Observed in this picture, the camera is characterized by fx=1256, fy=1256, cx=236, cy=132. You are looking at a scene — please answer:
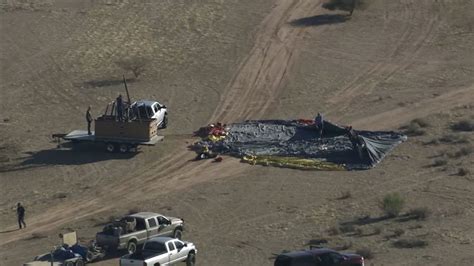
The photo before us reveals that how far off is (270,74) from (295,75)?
1.30 metres

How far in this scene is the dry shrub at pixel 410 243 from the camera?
3816 centimetres

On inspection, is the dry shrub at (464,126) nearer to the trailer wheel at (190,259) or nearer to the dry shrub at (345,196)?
the dry shrub at (345,196)

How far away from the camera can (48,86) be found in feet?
197

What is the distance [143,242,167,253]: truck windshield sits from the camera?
1433 inches

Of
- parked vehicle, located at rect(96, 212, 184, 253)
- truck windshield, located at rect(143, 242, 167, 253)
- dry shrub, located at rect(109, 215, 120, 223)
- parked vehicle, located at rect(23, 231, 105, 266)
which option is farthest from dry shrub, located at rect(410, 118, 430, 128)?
truck windshield, located at rect(143, 242, 167, 253)

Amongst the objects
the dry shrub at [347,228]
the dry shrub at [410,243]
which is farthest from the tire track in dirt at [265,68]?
the dry shrub at [410,243]

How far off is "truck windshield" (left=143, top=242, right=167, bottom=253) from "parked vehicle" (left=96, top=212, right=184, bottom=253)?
1.96m

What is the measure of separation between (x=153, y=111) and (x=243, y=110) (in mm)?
5421

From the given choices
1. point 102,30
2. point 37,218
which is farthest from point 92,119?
point 102,30

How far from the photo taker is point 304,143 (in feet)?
167

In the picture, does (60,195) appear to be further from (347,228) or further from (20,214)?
(347,228)

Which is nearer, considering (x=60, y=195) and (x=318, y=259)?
(x=318, y=259)

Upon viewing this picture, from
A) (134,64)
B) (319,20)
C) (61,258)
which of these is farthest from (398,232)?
(319,20)

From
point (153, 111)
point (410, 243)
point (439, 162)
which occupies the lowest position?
point (410, 243)
